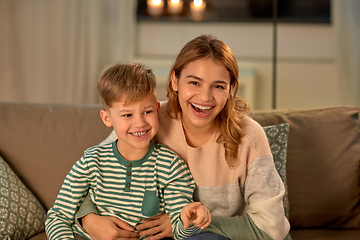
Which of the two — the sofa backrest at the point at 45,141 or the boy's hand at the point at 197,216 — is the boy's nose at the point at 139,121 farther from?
the sofa backrest at the point at 45,141

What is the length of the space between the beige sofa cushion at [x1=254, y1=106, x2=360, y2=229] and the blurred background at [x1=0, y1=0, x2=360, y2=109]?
57.3 inches

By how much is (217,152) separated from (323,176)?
571 mm

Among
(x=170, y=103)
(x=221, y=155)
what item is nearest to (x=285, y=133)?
(x=221, y=155)

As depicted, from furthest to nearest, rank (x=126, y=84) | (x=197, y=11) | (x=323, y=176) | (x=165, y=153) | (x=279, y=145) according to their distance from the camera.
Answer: (x=197, y=11)
(x=323, y=176)
(x=279, y=145)
(x=165, y=153)
(x=126, y=84)

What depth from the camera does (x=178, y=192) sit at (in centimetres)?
136

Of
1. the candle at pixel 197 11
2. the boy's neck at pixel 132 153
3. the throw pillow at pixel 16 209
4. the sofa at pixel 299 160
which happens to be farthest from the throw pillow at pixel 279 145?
the candle at pixel 197 11

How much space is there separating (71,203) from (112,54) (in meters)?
2.07

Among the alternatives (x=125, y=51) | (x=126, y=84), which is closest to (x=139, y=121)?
(x=126, y=84)

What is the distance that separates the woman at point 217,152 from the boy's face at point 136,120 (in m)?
0.13

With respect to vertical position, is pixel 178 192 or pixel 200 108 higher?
pixel 200 108

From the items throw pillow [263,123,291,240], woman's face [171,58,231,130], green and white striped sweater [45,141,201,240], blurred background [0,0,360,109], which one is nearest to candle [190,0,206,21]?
blurred background [0,0,360,109]

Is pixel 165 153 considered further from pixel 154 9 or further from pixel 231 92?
pixel 154 9

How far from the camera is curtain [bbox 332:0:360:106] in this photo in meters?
3.12

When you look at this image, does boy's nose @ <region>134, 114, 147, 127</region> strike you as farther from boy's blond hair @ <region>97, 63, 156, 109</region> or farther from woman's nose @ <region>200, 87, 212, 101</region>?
woman's nose @ <region>200, 87, 212, 101</region>
